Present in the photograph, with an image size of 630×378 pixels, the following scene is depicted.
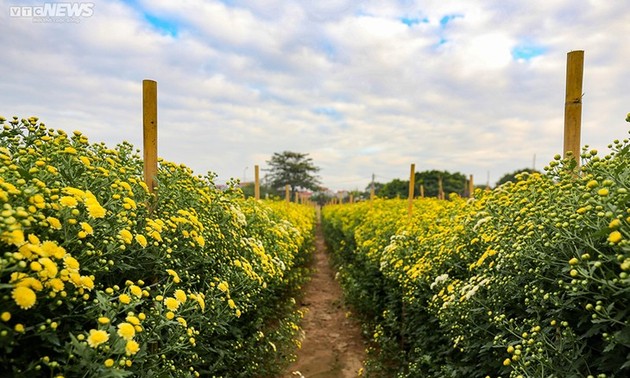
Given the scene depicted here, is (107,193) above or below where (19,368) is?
above

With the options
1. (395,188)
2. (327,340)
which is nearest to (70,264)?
(327,340)

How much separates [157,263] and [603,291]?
2.25 m

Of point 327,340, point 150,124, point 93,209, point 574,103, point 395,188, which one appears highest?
point 574,103

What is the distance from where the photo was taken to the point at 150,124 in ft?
9.99

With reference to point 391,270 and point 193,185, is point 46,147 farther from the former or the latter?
point 391,270

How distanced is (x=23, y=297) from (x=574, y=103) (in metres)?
3.48

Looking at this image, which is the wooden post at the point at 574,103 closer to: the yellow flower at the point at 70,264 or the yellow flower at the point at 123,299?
the yellow flower at the point at 123,299

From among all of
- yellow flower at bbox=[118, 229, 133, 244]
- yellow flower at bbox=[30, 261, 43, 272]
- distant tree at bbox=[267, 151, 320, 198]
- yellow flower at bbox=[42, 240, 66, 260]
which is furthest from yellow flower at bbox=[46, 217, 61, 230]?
distant tree at bbox=[267, 151, 320, 198]

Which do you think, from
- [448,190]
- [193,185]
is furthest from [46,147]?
[448,190]

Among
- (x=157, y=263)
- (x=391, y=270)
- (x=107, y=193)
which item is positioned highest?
(x=107, y=193)

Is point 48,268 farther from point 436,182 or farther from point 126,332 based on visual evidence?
point 436,182

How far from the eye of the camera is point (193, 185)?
3145 millimetres

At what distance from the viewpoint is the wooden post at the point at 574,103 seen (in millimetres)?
2771

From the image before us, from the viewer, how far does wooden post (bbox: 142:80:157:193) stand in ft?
9.44
